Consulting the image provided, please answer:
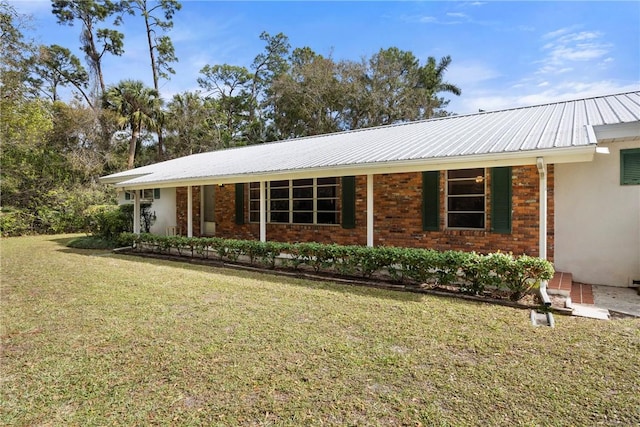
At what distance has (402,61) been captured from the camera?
25.3 metres

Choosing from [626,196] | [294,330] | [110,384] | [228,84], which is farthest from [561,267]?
[228,84]

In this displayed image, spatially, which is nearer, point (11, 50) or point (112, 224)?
point (112, 224)

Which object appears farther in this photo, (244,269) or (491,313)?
(244,269)

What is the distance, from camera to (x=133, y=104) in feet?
A: 70.1

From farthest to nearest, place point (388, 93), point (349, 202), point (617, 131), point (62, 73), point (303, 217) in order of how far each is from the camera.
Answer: point (62, 73), point (388, 93), point (303, 217), point (349, 202), point (617, 131)

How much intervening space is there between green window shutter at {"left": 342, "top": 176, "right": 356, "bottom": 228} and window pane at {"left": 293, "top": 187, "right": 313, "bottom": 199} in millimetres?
1268

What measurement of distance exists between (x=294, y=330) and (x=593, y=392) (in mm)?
2945

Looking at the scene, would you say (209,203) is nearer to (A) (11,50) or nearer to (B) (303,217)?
(B) (303,217)

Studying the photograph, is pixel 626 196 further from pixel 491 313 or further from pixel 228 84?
pixel 228 84

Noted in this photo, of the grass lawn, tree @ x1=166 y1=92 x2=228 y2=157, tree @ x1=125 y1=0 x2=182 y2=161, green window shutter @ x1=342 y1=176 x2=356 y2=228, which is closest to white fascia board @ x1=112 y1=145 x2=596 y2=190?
green window shutter @ x1=342 y1=176 x2=356 y2=228

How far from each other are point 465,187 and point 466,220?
0.75 m

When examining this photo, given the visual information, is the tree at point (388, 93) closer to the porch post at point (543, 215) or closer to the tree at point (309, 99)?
the tree at point (309, 99)

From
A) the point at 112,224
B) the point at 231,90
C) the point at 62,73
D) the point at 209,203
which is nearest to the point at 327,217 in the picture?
the point at 209,203

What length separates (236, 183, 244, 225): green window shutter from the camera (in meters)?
11.2
